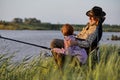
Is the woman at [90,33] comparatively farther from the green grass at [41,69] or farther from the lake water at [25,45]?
the green grass at [41,69]

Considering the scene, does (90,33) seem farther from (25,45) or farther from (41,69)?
(25,45)

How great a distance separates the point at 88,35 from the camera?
6.51 meters

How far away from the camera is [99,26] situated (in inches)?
261

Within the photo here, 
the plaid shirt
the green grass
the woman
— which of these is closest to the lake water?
the woman

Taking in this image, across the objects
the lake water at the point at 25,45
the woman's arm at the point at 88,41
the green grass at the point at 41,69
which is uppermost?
the woman's arm at the point at 88,41

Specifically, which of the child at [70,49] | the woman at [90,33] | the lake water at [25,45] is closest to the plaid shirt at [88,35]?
the woman at [90,33]

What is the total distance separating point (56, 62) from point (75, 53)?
0.30 metres

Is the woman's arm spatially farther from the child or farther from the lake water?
the lake water

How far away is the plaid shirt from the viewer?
6410mm

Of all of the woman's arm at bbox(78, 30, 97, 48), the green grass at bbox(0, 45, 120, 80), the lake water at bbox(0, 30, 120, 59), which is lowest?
the lake water at bbox(0, 30, 120, 59)

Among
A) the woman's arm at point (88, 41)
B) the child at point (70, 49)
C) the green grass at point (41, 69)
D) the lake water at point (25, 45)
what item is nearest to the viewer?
the green grass at point (41, 69)

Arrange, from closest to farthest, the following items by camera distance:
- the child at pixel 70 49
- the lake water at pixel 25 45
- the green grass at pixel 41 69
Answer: the green grass at pixel 41 69
the child at pixel 70 49
the lake water at pixel 25 45

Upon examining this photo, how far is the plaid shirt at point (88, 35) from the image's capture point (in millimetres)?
6410

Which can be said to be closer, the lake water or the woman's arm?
the woman's arm
